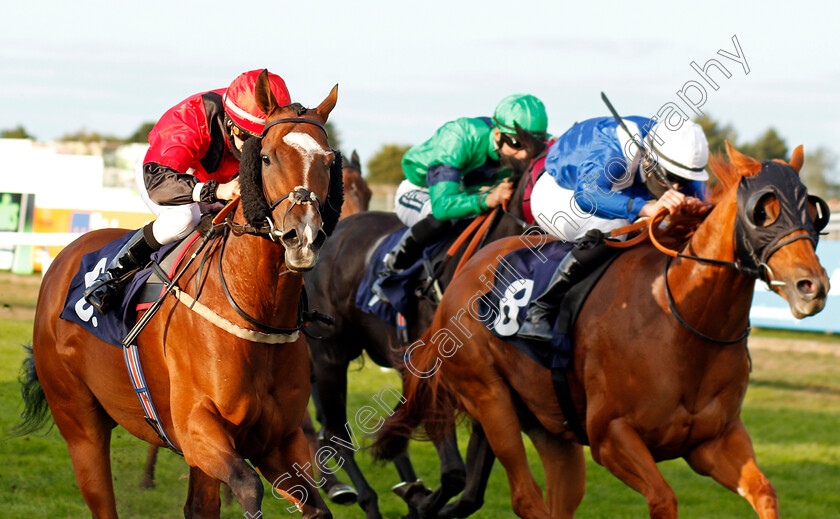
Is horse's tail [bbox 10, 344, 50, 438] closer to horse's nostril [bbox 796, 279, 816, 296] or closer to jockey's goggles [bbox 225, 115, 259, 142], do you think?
jockey's goggles [bbox 225, 115, 259, 142]

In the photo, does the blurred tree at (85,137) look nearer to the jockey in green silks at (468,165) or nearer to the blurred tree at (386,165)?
the blurred tree at (386,165)

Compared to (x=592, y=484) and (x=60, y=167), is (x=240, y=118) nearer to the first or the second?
(x=592, y=484)

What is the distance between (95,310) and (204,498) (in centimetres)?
88

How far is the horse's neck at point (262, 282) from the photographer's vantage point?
10.6ft

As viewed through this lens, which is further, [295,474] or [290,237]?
[295,474]

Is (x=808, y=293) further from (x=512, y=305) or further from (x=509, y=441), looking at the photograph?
(x=509, y=441)

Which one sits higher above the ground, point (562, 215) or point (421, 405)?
point (562, 215)

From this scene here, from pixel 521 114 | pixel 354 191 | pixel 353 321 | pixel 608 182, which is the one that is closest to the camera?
pixel 608 182

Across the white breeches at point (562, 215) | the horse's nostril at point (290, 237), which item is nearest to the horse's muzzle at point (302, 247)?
the horse's nostril at point (290, 237)

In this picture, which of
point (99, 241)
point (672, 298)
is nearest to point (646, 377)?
point (672, 298)

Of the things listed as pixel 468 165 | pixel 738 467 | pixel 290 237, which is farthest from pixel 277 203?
pixel 468 165

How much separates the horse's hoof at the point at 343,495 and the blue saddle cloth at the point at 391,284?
1.11 m

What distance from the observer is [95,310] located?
3.84 metres

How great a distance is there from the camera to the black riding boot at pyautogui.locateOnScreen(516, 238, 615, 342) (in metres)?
4.14
